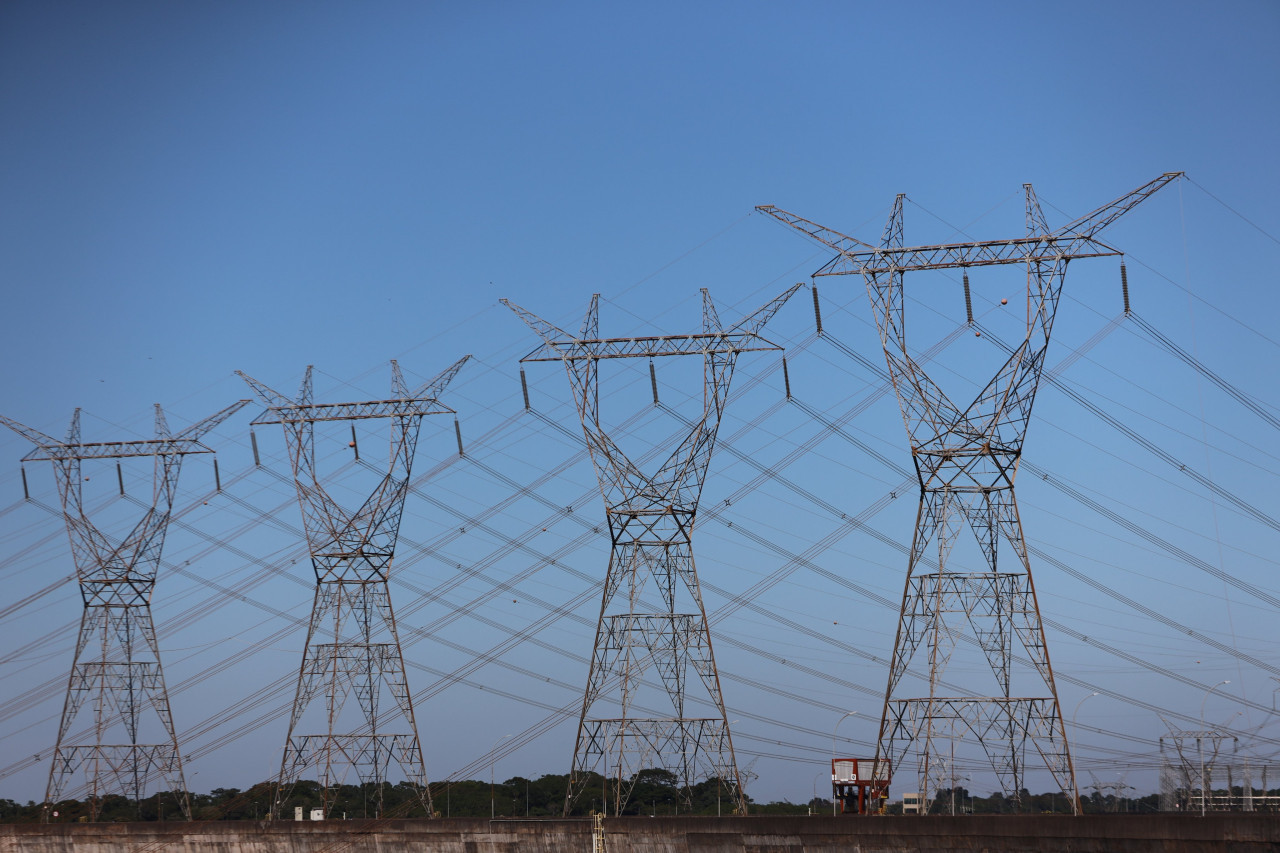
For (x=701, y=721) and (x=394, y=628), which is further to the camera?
(x=394, y=628)

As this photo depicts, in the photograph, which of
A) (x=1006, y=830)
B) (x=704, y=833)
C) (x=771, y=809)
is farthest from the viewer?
(x=771, y=809)

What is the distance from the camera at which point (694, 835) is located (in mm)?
65875

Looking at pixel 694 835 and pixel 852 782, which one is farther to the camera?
pixel 852 782

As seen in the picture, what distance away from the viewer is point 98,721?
292 ft

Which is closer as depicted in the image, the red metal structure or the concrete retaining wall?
the concrete retaining wall

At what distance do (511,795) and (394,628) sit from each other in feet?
253

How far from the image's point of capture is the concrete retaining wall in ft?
153

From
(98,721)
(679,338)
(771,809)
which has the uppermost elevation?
(679,338)

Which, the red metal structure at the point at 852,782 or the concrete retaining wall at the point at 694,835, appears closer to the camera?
the concrete retaining wall at the point at 694,835

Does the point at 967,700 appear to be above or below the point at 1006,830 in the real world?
above

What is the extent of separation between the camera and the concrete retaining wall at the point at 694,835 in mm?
46656

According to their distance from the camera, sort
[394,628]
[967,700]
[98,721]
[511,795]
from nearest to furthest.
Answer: [967,700], [394,628], [98,721], [511,795]

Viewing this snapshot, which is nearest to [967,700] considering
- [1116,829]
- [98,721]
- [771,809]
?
[1116,829]

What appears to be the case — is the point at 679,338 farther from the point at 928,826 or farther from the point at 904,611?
the point at 928,826
